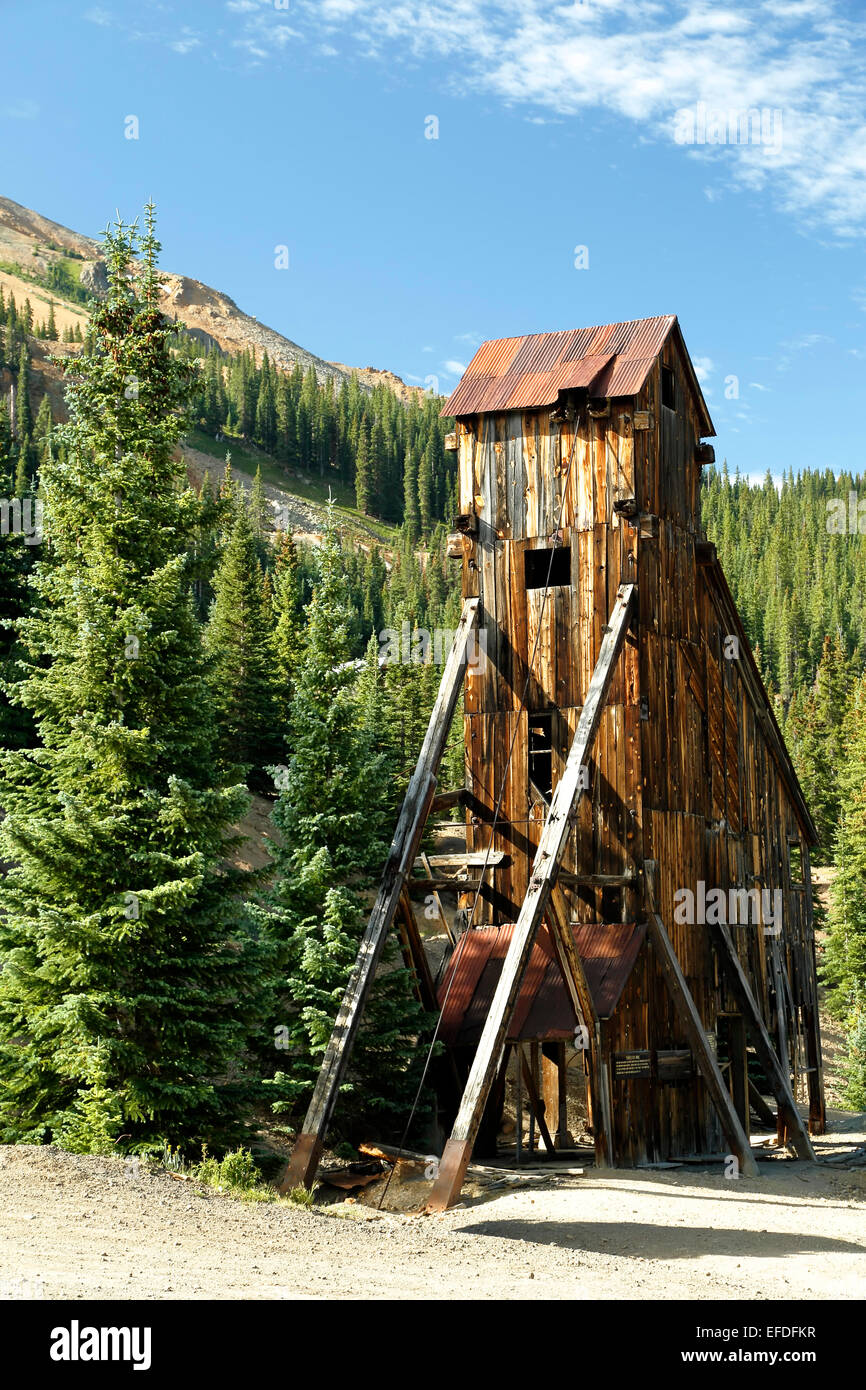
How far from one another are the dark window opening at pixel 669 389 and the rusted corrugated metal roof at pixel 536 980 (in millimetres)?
9345

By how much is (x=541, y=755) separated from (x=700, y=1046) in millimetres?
5406

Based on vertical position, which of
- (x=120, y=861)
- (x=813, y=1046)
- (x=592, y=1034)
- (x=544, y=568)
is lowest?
(x=813, y=1046)

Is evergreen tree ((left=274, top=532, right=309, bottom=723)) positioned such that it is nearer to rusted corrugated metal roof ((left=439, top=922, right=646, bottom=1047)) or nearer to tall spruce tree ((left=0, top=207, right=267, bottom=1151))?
rusted corrugated metal roof ((left=439, top=922, right=646, bottom=1047))

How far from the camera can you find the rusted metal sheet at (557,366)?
22812 mm

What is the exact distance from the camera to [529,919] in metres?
18.1

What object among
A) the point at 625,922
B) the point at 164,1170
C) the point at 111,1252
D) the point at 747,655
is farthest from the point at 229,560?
the point at 111,1252

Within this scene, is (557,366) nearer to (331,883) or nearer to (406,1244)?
(331,883)

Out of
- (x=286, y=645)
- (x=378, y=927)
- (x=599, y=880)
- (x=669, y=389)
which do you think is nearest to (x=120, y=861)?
(x=378, y=927)

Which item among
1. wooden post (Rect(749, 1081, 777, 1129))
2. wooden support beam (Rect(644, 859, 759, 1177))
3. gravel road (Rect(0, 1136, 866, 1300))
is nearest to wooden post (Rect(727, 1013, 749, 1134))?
Result: wooden post (Rect(749, 1081, 777, 1129))

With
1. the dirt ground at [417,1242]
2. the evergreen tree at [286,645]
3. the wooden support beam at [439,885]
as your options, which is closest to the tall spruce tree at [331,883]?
the wooden support beam at [439,885]

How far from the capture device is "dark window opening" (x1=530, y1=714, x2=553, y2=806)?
2300 centimetres

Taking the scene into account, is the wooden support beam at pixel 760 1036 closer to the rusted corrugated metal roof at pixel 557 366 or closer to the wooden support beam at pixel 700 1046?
the wooden support beam at pixel 700 1046

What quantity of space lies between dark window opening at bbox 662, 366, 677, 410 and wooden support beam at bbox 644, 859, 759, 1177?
9.06m

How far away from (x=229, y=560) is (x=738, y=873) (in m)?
46.2
